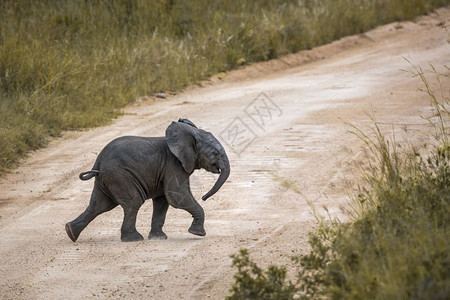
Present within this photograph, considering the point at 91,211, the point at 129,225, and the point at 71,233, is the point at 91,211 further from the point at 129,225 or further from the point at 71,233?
the point at 129,225

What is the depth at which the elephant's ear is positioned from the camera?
787cm

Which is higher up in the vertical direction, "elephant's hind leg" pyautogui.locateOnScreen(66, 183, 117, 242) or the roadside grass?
the roadside grass

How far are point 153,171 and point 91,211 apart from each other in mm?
709

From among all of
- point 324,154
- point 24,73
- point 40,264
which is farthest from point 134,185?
point 24,73

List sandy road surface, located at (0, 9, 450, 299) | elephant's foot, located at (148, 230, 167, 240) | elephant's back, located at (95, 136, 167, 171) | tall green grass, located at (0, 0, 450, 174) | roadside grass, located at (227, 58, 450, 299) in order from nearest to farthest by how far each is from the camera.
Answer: roadside grass, located at (227, 58, 450, 299)
sandy road surface, located at (0, 9, 450, 299)
elephant's back, located at (95, 136, 167, 171)
elephant's foot, located at (148, 230, 167, 240)
tall green grass, located at (0, 0, 450, 174)

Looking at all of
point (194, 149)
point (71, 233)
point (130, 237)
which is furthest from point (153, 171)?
point (71, 233)

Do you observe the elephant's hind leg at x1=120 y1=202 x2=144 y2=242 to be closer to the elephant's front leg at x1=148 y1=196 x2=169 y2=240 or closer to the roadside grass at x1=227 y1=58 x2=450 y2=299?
the elephant's front leg at x1=148 y1=196 x2=169 y2=240

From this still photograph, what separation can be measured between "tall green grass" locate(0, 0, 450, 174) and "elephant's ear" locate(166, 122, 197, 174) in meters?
3.74

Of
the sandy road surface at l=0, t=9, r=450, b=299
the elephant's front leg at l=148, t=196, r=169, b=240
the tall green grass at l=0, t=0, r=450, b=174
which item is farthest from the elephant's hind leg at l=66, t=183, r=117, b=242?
the tall green grass at l=0, t=0, r=450, b=174

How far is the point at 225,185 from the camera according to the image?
9.93 m

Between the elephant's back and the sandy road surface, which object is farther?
the elephant's back

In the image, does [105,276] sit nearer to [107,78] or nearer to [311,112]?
[311,112]

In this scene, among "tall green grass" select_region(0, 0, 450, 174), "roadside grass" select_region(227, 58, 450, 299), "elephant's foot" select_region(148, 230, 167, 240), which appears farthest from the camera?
"tall green grass" select_region(0, 0, 450, 174)

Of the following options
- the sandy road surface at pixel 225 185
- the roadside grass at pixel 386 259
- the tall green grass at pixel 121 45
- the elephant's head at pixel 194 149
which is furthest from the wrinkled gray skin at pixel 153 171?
the tall green grass at pixel 121 45
